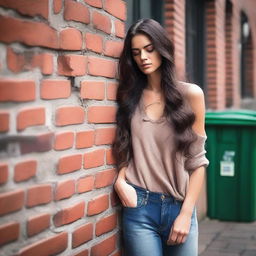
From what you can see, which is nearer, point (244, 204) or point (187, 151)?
point (187, 151)

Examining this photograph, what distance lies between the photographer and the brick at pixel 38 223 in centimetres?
192

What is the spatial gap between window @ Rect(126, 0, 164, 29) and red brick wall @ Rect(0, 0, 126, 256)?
135 centimetres

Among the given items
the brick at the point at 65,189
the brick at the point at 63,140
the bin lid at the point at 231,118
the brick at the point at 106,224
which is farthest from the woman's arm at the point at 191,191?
the bin lid at the point at 231,118

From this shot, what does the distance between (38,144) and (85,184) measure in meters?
0.45

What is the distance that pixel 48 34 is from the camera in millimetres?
2021

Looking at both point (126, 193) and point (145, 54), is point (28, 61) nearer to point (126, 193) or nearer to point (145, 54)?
point (145, 54)

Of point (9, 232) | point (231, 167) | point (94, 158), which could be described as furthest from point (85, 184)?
point (231, 167)

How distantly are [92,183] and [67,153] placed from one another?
0.95 feet

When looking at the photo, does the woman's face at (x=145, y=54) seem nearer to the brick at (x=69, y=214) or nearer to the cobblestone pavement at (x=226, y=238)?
the brick at (x=69, y=214)

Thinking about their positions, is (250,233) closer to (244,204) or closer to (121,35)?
(244,204)

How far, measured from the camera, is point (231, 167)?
201 inches

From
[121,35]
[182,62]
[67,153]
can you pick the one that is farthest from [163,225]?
[182,62]

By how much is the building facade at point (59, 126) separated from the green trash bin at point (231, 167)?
7.87 feet

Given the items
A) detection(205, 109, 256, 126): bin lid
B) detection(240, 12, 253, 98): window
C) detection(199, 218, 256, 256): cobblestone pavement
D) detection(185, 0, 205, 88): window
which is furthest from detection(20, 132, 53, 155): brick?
detection(240, 12, 253, 98): window
